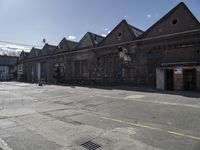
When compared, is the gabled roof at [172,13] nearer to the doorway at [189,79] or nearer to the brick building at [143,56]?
the brick building at [143,56]

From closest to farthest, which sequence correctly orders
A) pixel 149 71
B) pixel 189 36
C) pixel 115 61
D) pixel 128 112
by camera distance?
1. pixel 128 112
2. pixel 189 36
3. pixel 149 71
4. pixel 115 61

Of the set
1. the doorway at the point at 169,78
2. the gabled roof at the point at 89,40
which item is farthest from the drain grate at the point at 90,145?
the gabled roof at the point at 89,40

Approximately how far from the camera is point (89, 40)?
2980 cm

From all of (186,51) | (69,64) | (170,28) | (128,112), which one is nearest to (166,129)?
(128,112)

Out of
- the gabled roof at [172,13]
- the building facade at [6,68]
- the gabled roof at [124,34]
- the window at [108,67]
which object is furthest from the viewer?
the building facade at [6,68]

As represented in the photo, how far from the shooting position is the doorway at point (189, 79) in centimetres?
1778

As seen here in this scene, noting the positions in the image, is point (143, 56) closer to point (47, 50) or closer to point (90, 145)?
point (90, 145)

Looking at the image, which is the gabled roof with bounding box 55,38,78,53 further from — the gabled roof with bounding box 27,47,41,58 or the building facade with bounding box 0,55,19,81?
the building facade with bounding box 0,55,19,81

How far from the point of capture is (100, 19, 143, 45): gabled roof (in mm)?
23786

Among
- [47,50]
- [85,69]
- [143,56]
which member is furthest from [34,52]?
[143,56]

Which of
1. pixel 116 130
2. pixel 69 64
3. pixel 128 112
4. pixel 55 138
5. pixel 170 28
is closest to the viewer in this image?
pixel 55 138

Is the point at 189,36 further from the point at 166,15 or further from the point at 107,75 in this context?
the point at 107,75

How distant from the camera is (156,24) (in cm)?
2106

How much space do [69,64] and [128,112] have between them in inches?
998
